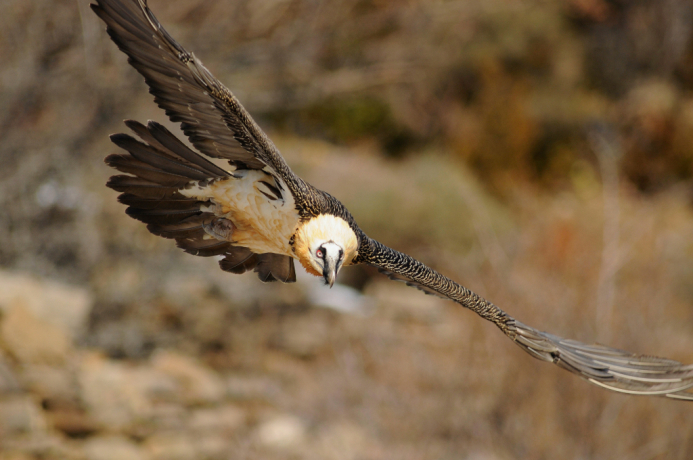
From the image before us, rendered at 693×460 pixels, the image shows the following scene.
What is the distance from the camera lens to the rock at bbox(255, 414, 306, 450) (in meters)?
8.03

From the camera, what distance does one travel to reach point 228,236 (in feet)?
11.8

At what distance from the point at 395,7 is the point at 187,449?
10.6 metres

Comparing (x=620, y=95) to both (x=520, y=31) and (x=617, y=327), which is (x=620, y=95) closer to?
(x=520, y=31)

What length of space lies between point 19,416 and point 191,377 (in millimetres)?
2485

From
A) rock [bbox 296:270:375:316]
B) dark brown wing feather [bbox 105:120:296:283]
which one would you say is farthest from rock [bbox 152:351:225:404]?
dark brown wing feather [bbox 105:120:296:283]

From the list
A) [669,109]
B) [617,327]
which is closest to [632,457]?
[617,327]

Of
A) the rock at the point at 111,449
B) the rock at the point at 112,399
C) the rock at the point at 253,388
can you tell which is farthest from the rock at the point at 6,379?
the rock at the point at 253,388

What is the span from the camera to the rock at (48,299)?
7.79 metres

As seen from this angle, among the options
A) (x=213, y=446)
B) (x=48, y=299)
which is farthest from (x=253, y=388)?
(x=48, y=299)

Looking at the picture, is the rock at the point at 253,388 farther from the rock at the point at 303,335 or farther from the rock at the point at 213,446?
the rock at the point at 303,335

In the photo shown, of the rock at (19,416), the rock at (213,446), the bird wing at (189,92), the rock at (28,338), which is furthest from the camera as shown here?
the rock at (213,446)

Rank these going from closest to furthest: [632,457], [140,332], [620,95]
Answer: [632,457], [140,332], [620,95]

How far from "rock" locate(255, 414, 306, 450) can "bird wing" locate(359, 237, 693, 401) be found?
5.03 metres

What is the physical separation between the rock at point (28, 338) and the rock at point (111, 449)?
46.4 inches
